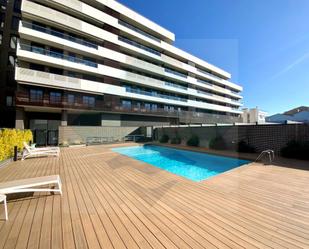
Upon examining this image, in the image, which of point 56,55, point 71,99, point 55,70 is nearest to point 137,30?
point 56,55

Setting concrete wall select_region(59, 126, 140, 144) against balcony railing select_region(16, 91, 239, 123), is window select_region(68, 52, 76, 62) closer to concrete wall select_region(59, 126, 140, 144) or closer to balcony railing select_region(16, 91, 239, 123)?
balcony railing select_region(16, 91, 239, 123)

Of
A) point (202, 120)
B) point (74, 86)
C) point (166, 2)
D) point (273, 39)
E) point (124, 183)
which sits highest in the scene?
point (166, 2)

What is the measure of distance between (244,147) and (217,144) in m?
2.00

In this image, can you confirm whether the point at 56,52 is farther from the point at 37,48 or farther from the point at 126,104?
the point at 126,104

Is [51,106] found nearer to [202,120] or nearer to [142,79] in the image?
[142,79]

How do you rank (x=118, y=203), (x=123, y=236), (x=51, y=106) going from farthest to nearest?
(x=51, y=106), (x=118, y=203), (x=123, y=236)

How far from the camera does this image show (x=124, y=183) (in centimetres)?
480

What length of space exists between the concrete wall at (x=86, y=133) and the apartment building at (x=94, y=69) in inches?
37.1

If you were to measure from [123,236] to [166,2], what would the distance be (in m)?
17.6

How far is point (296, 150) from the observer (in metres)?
7.94

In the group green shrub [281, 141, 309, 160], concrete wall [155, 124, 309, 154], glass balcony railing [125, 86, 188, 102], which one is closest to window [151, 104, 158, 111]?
glass balcony railing [125, 86, 188, 102]

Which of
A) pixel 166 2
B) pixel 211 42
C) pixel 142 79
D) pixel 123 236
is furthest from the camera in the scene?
pixel 142 79

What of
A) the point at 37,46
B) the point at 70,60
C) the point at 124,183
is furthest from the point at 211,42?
the point at 124,183

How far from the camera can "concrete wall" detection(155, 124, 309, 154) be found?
8.42 m
